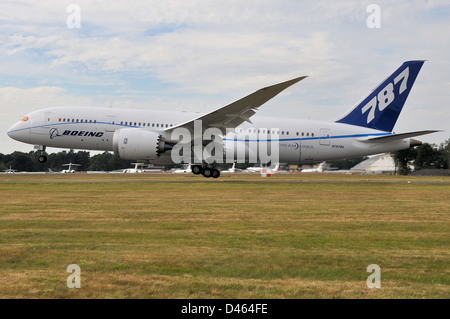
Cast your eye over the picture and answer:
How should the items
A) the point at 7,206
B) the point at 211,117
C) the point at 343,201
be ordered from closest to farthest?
1. the point at 7,206
2. the point at 343,201
3. the point at 211,117

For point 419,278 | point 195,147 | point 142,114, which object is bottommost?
point 419,278

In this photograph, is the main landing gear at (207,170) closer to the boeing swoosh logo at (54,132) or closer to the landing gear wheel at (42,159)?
the boeing swoosh logo at (54,132)

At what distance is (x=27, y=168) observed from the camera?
9494 centimetres

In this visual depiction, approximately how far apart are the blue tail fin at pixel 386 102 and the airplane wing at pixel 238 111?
9188 millimetres

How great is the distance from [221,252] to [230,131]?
867 inches

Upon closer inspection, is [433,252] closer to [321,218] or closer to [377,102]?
[321,218]

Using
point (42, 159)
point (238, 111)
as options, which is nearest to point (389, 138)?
point (238, 111)

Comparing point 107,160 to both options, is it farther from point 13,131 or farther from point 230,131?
point 230,131

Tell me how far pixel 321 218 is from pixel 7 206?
31.6ft

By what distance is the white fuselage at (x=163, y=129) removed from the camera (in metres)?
29.5

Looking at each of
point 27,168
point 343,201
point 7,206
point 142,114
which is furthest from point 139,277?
point 27,168

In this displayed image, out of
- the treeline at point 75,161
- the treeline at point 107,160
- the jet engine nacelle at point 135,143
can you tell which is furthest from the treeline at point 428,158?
the jet engine nacelle at point 135,143

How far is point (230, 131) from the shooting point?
29438 mm

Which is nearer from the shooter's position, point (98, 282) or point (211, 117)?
point (98, 282)
